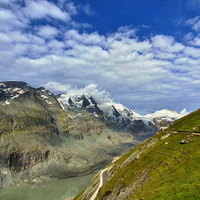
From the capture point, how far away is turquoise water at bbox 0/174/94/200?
154 meters

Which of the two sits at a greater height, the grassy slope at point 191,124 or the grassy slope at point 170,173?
the grassy slope at point 191,124

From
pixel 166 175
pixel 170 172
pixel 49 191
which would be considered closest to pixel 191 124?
pixel 170 172

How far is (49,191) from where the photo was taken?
167 meters

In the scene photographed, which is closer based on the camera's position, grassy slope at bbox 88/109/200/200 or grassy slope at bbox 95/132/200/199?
grassy slope at bbox 95/132/200/199

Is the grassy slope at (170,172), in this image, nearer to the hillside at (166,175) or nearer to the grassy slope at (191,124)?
the hillside at (166,175)

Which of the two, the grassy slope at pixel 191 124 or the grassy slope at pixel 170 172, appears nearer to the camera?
the grassy slope at pixel 170 172

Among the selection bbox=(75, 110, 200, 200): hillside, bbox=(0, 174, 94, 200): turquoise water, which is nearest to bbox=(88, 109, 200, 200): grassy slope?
bbox=(75, 110, 200, 200): hillside

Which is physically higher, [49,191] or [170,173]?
[170,173]

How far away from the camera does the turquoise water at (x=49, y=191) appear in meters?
154

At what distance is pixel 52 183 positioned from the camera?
188 meters

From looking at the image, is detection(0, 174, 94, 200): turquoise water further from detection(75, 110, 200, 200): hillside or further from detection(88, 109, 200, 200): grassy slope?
detection(88, 109, 200, 200): grassy slope

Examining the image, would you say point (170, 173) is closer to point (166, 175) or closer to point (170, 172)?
point (170, 172)

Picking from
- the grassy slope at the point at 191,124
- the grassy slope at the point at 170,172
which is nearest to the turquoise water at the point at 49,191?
the grassy slope at the point at 170,172

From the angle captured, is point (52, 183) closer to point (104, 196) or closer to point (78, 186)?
point (78, 186)
